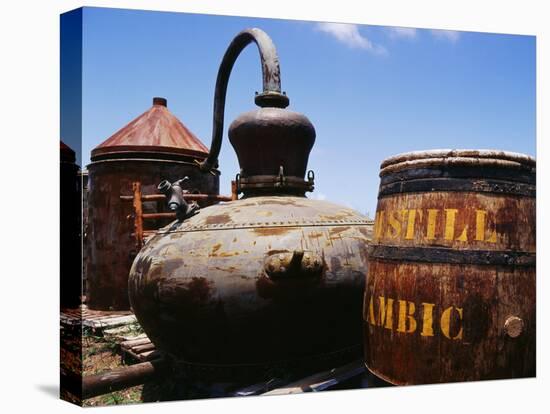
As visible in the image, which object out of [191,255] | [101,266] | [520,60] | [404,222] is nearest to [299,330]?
[191,255]

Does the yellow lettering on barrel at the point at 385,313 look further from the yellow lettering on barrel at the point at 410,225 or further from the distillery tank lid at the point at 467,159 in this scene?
the distillery tank lid at the point at 467,159

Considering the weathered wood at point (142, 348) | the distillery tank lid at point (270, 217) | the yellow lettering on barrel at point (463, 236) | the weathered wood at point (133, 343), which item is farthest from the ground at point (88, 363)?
the yellow lettering on barrel at point (463, 236)

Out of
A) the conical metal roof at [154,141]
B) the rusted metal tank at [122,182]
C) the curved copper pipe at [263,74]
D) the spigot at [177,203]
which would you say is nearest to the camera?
the spigot at [177,203]

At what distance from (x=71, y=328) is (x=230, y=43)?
2.24 m

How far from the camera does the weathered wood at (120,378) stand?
3.37 m

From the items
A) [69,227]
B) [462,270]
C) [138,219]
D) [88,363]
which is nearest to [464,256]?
[462,270]

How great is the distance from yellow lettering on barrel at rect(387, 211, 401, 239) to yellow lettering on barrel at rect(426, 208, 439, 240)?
0.15 m

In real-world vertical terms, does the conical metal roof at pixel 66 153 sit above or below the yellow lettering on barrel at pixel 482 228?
above

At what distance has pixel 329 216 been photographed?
3.67m

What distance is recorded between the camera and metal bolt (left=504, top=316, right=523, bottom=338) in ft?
8.54

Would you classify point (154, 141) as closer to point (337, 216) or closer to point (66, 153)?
point (66, 153)

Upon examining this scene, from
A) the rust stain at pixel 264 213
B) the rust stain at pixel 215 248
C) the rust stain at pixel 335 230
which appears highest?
the rust stain at pixel 264 213

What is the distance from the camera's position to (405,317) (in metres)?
2.66

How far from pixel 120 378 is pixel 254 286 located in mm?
1172
